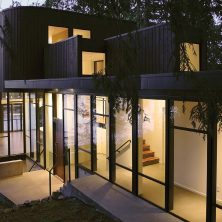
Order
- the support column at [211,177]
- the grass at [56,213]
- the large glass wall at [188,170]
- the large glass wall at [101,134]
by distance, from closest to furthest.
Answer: the support column at [211,177] → the large glass wall at [188,170] → the grass at [56,213] → the large glass wall at [101,134]

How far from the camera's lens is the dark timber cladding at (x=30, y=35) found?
43.6 ft

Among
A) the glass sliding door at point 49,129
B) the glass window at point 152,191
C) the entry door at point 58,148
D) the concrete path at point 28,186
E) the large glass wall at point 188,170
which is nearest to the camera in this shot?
the large glass wall at point 188,170

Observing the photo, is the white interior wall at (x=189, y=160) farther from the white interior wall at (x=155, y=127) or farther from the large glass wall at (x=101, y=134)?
the large glass wall at (x=101, y=134)

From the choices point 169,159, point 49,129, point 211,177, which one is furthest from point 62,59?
point 211,177

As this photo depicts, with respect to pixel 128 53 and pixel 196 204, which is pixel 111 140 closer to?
pixel 196 204

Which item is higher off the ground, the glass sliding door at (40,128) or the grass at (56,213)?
the glass sliding door at (40,128)

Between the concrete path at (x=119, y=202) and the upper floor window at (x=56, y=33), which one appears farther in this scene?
the upper floor window at (x=56, y=33)

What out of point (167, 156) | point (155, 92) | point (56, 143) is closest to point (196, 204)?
point (167, 156)

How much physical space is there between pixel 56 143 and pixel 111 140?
3431mm

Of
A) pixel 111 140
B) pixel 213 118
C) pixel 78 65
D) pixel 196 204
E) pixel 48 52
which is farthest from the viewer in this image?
pixel 48 52

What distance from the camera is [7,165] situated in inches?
466

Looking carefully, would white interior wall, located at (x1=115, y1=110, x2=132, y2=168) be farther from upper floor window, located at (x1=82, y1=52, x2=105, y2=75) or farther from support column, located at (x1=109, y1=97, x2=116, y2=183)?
upper floor window, located at (x1=82, y1=52, x2=105, y2=75)

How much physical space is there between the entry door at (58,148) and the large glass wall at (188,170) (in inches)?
198

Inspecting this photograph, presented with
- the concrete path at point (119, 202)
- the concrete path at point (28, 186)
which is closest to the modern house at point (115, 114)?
the concrete path at point (119, 202)
